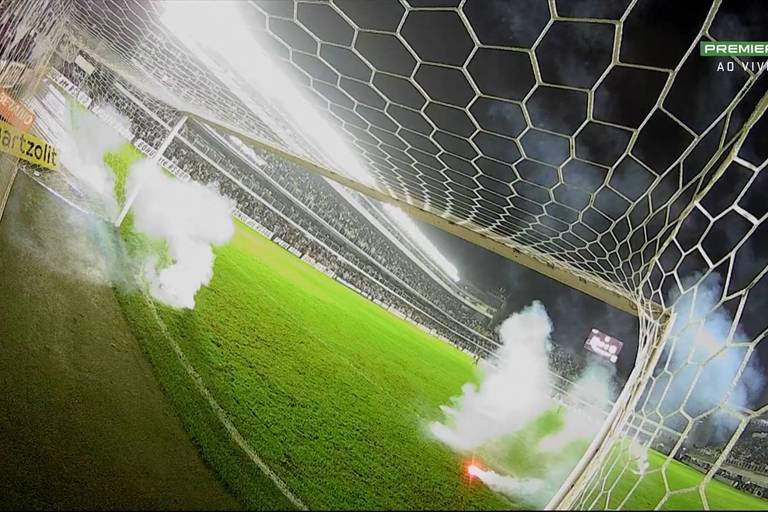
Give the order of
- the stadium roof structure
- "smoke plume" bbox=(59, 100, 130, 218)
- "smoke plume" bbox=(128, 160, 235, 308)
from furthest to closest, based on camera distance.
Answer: "smoke plume" bbox=(59, 100, 130, 218)
"smoke plume" bbox=(128, 160, 235, 308)
the stadium roof structure

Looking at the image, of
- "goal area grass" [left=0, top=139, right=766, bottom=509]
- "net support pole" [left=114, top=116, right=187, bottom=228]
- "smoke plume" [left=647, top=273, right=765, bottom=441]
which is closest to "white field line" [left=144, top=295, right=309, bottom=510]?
"goal area grass" [left=0, top=139, right=766, bottom=509]

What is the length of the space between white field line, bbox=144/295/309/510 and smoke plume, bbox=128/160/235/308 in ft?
0.75

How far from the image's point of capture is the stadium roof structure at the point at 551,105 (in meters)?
0.41

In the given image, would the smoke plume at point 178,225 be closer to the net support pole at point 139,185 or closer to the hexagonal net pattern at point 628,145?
the net support pole at point 139,185

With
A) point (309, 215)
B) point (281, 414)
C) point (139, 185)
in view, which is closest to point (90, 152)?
point (139, 185)

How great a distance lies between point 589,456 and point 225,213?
1857mm

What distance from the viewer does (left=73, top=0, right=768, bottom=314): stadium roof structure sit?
41cm

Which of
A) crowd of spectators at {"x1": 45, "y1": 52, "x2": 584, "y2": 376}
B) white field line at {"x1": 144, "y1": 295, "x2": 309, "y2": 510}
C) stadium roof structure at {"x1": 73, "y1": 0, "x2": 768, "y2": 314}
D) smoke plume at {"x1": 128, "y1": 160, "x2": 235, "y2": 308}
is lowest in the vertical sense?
white field line at {"x1": 144, "y1": 295, "x2": 309, "y2": 510}

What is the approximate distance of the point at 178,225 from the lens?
1851mm

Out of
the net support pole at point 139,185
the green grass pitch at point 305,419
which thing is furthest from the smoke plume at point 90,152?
the green grass pitch at point 305,419

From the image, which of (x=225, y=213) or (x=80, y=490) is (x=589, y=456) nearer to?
(x=80, y=490)

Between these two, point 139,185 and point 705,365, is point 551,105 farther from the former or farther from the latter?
point 139,185

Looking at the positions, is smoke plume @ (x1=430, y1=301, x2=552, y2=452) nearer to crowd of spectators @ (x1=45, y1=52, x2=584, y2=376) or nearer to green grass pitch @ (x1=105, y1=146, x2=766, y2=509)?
green grass pitch @ (x1=105, y1=146, x2=766, y2=509)

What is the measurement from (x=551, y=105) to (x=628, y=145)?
11 centimetres
